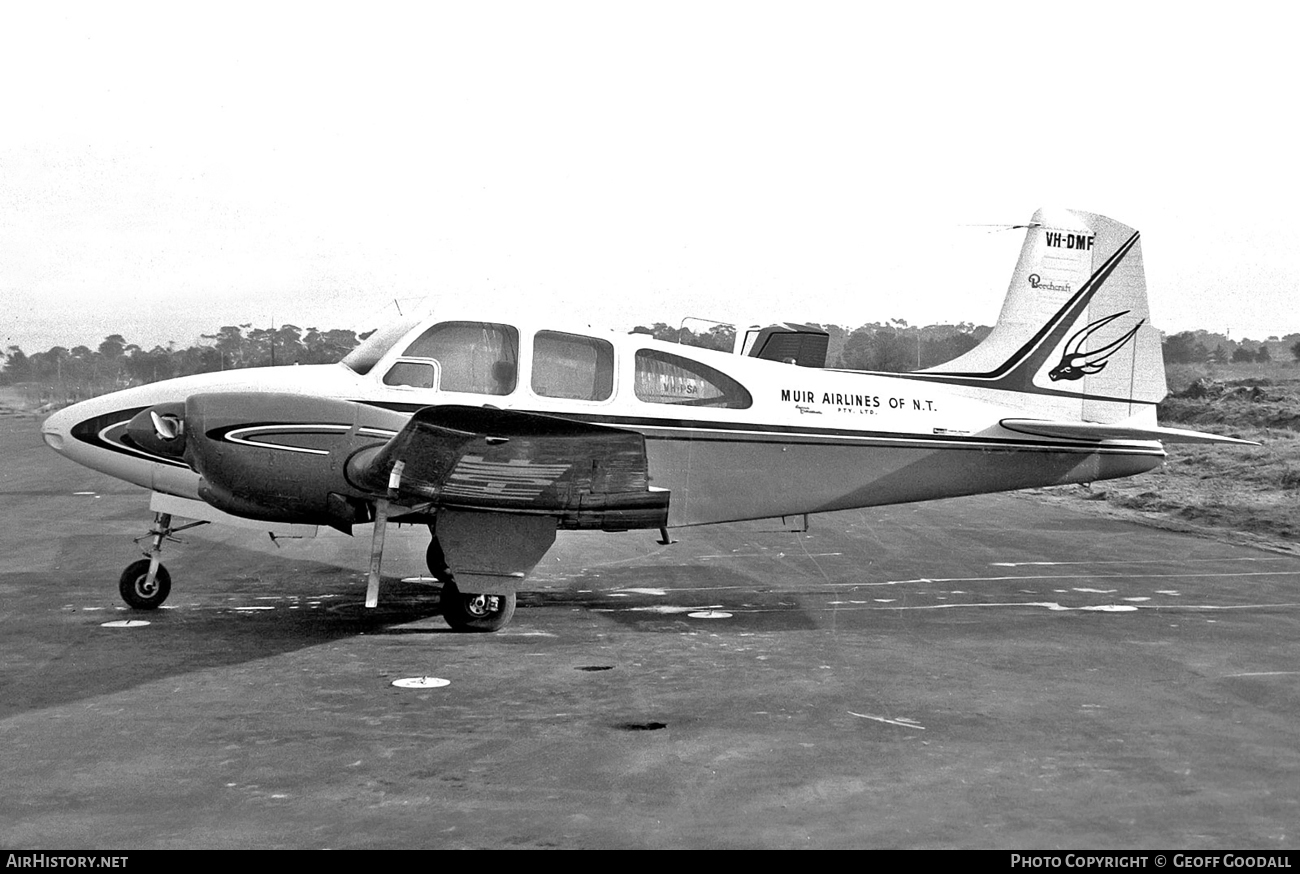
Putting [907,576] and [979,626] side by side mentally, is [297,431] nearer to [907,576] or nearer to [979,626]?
[979,626]

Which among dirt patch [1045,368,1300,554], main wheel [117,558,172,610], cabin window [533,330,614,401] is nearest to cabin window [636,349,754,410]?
cabin window [533,330,614,401]

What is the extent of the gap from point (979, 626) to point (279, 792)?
619 cm

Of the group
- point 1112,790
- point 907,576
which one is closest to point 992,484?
point 907,576

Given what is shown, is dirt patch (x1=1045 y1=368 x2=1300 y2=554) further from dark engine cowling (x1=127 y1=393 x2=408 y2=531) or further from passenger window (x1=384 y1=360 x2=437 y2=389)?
dark engine cowling (x1=127 y1=393 x2=408 y2=531)

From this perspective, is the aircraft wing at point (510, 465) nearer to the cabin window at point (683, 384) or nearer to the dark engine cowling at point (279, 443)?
the dark engine cowling at point (279, 443)

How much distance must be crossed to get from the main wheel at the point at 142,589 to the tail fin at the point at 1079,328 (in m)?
7.59

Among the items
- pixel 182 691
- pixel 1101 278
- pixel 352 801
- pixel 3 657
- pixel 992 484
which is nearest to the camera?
pixel 352 801

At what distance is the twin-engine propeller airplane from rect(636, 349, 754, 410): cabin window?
A: 0.02 metres

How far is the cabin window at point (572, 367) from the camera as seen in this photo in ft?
32.0

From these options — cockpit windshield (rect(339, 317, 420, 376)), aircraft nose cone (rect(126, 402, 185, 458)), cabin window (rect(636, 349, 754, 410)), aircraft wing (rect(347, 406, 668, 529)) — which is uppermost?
cockpit windshield (rect(339, 317, 420, 376))

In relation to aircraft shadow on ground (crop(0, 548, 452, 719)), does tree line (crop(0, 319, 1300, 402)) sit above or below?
above

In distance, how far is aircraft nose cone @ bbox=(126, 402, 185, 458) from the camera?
29.7ft

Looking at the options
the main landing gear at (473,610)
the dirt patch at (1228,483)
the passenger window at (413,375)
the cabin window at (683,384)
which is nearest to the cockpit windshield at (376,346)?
the passenger window at (413,375)

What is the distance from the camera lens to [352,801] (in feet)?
16.7
